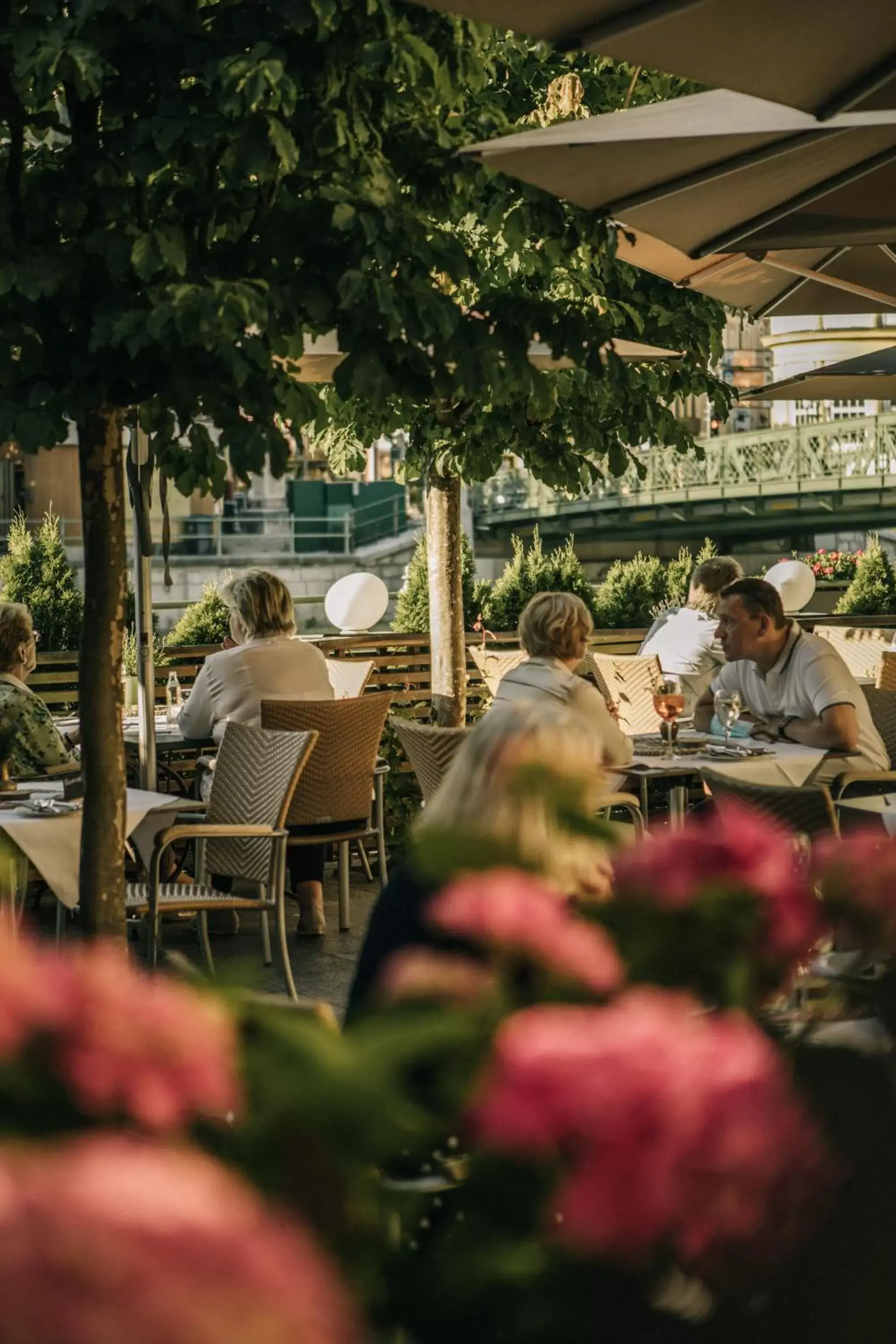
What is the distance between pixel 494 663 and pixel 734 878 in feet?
28.9

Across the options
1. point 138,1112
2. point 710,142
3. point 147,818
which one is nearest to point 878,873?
point 138,1112

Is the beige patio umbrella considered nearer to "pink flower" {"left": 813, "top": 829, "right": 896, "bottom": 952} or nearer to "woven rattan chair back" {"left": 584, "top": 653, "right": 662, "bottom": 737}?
"woven rattan chair back" {"left": 584, "top": 653, "right": 662, "bottom": 737}

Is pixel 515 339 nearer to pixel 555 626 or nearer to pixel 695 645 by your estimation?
pixel 555 626

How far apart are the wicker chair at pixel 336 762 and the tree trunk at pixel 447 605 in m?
1.52

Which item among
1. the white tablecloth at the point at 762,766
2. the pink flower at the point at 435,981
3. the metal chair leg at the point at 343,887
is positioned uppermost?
the pink flower at the point at 435,981

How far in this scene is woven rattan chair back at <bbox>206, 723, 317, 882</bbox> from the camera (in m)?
6.32

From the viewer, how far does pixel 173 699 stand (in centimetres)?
947

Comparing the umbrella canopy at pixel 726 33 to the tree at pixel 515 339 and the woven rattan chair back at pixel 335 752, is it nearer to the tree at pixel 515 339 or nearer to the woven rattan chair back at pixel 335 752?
the tree at pixel 515 339

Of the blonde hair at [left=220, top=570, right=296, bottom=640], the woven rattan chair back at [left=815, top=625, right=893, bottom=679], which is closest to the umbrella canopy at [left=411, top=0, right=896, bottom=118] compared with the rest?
the blonde hair at [left=220, top=570, right=296, bottom=640]

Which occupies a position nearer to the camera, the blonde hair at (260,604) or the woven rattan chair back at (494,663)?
the blonde hair at (260,604)

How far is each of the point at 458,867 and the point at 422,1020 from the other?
0.27 metres

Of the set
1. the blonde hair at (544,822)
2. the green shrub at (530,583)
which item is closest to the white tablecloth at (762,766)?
the blonde hair at (544,822)

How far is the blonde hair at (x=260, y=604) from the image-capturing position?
782cm

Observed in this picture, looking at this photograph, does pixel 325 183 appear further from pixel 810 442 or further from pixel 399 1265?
pixel 810 442
